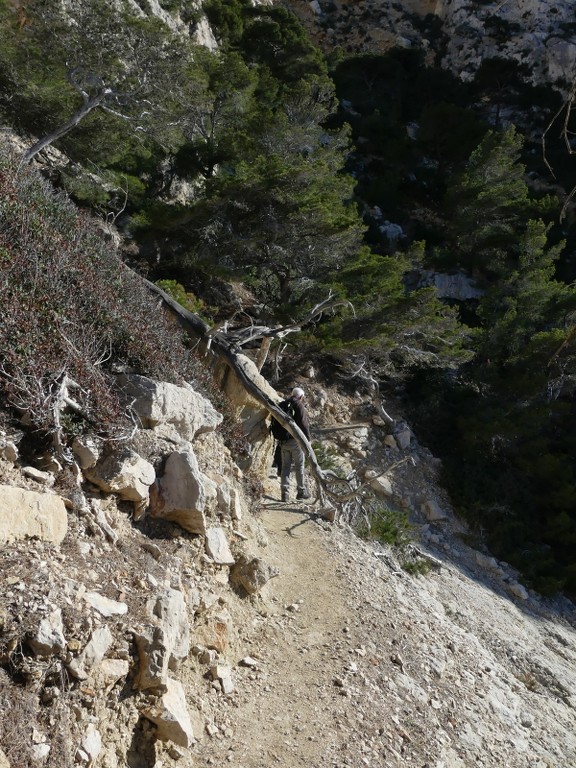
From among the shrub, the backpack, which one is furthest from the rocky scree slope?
the shrub

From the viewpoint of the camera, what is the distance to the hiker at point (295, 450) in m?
7.73

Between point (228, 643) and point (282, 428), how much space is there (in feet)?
12.8

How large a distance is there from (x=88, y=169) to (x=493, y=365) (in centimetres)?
1002

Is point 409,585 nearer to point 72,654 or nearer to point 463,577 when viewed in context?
point 463,577

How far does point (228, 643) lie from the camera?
4312 millimetres

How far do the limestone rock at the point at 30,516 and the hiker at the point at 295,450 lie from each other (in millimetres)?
4517

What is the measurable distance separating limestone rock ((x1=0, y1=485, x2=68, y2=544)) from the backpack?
4622mm

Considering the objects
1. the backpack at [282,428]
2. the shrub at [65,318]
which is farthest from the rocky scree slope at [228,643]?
the shrub at [65,318]

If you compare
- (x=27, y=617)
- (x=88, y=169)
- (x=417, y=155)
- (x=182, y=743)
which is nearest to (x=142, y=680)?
(x=182, y=743)

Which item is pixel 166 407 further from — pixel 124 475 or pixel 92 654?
pixel 92 654

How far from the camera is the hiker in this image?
7734 millimetres

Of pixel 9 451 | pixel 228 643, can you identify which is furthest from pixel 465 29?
pixel 9 451

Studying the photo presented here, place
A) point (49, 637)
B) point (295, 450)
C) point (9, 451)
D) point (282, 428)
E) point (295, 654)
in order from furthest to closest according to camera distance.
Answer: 1. point (282, 428)
2. point (295, 450)
3. point (295, 654)
4. point (9, 451)
5. point (49, 637)

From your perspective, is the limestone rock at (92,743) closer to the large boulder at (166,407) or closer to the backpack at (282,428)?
the large boulder at (166,407)
